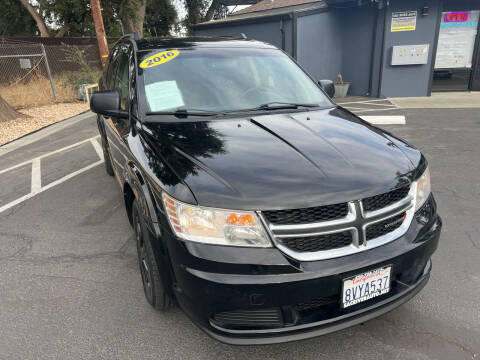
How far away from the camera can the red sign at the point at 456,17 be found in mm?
12151

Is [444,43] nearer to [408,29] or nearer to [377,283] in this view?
[408,29]

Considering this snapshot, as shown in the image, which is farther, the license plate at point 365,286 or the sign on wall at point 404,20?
the sign on wall at point 404,20

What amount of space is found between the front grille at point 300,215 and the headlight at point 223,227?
8 cm

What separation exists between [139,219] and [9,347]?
43.3 inches

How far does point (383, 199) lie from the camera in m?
1.95

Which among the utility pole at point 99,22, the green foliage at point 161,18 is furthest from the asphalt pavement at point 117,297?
the green foliage at point 161,18

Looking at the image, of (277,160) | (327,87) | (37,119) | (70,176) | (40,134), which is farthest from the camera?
(37,119)

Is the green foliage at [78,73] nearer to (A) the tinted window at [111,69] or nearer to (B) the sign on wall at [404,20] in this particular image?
(A) the tinted window at [111,69]

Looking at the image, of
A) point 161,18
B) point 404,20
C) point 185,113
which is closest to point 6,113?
point 185,113

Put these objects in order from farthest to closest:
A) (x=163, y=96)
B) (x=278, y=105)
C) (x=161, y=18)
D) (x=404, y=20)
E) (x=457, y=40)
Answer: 1. (x=161, y=18)
2. (x=457, y=40)
3. (x=404, y=20)
4. (x=278, y=105)
5. (x=163, y=96)

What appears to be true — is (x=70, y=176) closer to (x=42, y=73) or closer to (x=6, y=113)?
(x=6, y=113)

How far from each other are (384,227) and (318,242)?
43 cm

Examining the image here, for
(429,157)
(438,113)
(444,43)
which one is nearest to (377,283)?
(429,157)

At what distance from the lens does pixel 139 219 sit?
7.99ft
